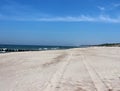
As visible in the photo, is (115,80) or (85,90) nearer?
(85,90)

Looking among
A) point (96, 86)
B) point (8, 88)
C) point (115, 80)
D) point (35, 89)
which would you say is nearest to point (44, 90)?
point (35, 89)

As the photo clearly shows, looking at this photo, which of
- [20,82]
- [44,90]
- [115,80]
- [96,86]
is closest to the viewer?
[44,90]

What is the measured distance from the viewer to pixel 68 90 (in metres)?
8.55

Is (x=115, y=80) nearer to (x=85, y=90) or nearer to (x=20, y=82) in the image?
(x=85, y=90)

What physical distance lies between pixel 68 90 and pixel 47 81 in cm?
168

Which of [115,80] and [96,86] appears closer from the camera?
[96,86]

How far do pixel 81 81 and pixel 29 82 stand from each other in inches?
74.9

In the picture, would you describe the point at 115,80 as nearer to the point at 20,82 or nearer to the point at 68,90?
the point at 68,90

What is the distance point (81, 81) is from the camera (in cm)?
1020

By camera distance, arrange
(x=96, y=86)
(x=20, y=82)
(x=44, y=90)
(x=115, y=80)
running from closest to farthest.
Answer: (x=44, y=90), (x=96, y=86), (x=20, y=82), (x=115, y=80)

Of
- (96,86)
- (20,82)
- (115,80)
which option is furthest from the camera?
(115,80)

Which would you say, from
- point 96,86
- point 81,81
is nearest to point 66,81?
point 81,81

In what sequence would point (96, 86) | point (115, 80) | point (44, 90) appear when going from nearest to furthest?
point (44, 90), point (96, 86), point (115, 80)

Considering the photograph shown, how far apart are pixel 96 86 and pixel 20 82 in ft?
8.87
